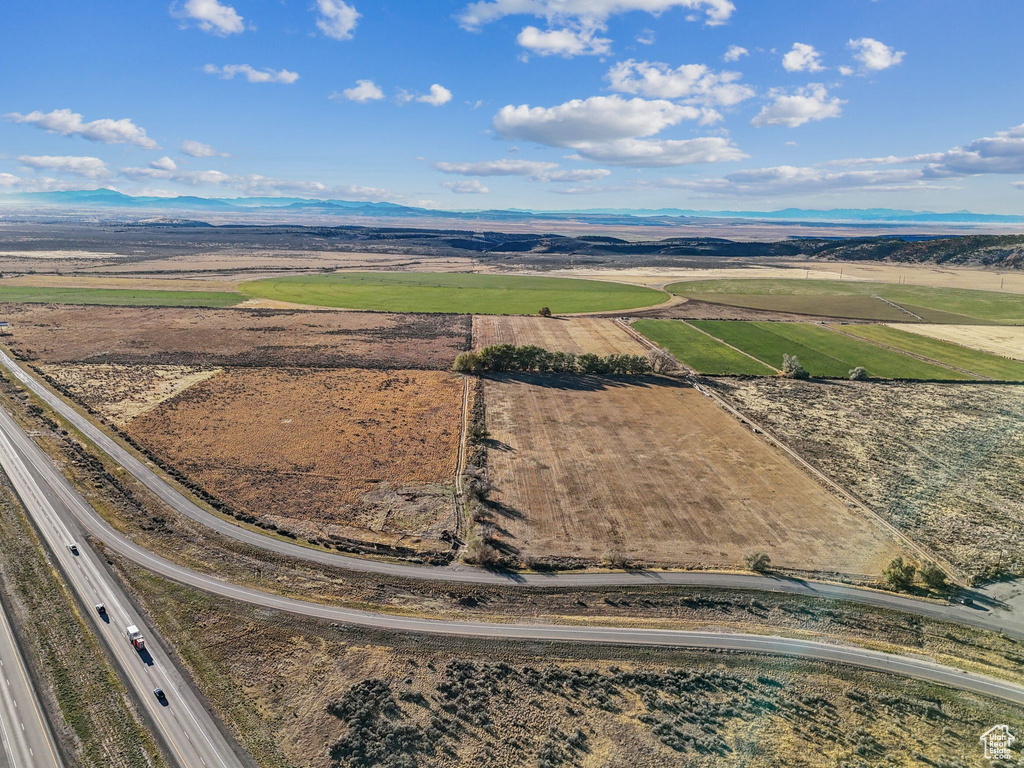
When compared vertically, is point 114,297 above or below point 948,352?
above

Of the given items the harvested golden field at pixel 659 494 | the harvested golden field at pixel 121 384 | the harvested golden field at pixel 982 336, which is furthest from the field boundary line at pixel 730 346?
the harvested golden field at pixel 121 384

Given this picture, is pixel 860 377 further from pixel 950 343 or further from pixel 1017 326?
pixel 1017 326

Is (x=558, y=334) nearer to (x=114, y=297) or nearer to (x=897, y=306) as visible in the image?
(x=897, y=306)

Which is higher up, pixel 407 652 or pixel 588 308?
pixel 588 308

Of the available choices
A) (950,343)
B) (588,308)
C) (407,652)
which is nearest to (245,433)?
(407,652)

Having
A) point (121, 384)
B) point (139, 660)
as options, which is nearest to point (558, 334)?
point (121, 384)
